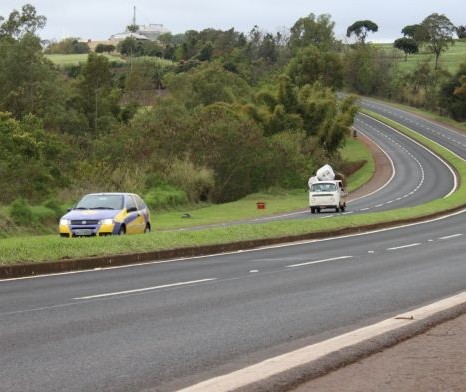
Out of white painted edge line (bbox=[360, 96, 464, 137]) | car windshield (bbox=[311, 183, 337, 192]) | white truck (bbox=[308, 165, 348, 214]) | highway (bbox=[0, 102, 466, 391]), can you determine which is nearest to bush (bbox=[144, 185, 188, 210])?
white truck (bbox=[308, 165, 348, 214])

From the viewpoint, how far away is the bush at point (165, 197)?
4669 cm

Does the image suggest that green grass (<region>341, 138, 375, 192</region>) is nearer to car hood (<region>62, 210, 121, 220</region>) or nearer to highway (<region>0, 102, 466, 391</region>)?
car hood (<region>62, 210, 121, 220</region>)

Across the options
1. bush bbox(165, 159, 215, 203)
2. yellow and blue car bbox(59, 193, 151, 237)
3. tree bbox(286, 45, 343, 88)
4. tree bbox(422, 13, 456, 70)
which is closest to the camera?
yellow and blue car bbox(59, 193, 151, 237)

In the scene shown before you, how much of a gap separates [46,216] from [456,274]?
20662mm

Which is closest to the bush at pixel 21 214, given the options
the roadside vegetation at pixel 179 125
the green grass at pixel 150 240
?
the roadside vegetation at pixel 179 125

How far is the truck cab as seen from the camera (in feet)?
153

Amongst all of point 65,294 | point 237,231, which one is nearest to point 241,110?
point 237,231

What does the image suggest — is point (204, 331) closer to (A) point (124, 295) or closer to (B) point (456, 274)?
(A) point (124, 295)

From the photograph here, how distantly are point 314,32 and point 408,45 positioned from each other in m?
30.6

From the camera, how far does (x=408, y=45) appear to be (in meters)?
179

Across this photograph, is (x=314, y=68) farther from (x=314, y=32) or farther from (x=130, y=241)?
(x=130, y=241)

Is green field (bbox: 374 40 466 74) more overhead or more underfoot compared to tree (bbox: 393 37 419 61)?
more underfoot

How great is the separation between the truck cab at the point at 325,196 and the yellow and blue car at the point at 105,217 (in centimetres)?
2103

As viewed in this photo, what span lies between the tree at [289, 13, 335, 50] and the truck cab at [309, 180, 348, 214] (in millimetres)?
109729
